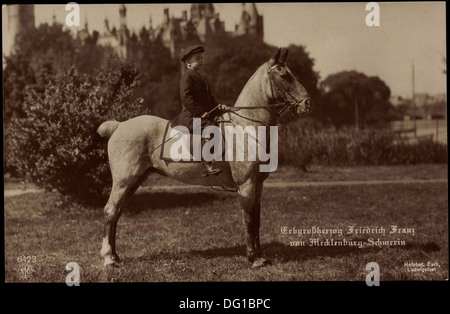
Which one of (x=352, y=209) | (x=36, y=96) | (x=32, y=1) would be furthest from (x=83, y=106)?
(x=352, y=209)

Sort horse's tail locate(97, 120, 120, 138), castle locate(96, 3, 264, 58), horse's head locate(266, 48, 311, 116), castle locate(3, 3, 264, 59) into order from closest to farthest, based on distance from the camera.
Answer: horse's head locate(266, 48, 311, 116) < horse's tail locate(97, 120, 120, 138) < castle locate(3, 3, 264, 59) < castle locate(96, 3, 264, 58)

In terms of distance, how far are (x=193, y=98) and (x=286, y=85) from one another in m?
1.27

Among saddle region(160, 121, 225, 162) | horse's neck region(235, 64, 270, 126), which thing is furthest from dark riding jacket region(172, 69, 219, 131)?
Result: horse's neck region(235, 64, 270, 126)

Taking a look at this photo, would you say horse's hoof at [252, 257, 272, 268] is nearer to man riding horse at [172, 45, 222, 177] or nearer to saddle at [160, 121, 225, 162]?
man riding horse at [172, 45, 222, 177]

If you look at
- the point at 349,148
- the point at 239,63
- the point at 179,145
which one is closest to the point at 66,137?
the point at 179,145

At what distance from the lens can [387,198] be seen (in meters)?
9.31

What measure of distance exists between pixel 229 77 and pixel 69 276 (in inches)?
253

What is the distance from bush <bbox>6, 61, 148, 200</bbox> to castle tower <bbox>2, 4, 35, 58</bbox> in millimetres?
885

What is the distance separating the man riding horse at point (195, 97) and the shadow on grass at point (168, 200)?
2298 mm

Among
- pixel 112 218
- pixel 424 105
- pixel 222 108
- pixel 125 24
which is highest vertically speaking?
pixel 125 24

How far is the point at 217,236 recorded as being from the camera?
7438mm

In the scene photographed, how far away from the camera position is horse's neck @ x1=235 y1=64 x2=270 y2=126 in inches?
245

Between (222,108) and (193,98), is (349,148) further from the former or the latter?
(193,98)

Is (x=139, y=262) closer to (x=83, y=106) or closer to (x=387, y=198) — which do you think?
(x=83, y=106)
